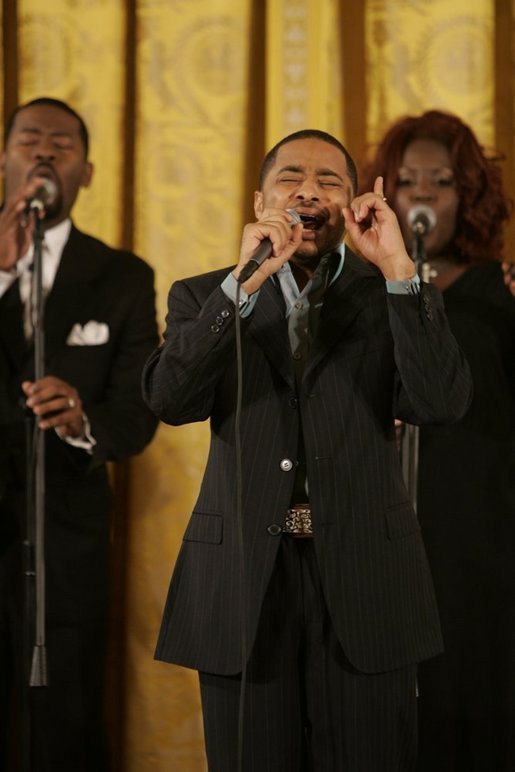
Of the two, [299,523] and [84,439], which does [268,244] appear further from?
[84,439]

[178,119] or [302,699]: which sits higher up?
[178,119]

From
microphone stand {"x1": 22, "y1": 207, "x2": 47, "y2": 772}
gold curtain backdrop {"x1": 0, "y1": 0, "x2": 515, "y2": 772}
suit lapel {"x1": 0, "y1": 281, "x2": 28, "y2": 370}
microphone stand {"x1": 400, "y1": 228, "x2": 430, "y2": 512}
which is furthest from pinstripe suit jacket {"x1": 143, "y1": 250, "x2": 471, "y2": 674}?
gold curtain backdrop {"x1": 0, "y1": 0, "x2": 515, "y2": 772}

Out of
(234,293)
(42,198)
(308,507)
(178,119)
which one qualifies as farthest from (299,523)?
(178,119)

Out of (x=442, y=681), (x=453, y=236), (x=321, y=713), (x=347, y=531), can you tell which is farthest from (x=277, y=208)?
(x=442, y=681)

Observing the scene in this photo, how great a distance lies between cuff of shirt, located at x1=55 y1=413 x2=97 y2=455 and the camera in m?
2.79

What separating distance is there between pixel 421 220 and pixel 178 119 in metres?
1.02

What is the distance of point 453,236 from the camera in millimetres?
2990

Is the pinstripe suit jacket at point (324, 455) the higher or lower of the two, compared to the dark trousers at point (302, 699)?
higher

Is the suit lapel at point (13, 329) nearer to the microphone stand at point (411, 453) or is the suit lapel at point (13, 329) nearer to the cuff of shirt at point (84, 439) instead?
the cuff of shirt at point (84, 439)

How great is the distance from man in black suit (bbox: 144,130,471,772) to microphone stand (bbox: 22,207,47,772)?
65 centimetres

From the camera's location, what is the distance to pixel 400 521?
190cm

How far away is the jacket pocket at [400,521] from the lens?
188 cm

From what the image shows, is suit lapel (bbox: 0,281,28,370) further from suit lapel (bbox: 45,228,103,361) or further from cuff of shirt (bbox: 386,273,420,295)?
cuff of shirt (bbox: 386,273,420,295)

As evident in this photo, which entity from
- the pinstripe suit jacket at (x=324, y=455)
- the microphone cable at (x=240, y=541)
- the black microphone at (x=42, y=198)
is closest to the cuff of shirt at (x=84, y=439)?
the black microphone at (x=42, y=198)
